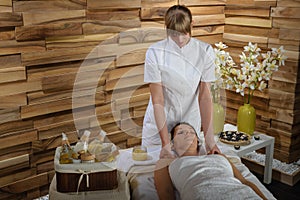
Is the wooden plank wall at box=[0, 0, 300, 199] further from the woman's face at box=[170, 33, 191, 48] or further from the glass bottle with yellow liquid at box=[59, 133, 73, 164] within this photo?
the glass bottle with yellow liquid at box=[59, 133, 73, 164]

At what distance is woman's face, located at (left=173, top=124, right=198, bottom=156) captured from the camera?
8.49ft

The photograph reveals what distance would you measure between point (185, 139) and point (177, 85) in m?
0.46

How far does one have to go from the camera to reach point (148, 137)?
2973 mm

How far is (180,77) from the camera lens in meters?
2.90

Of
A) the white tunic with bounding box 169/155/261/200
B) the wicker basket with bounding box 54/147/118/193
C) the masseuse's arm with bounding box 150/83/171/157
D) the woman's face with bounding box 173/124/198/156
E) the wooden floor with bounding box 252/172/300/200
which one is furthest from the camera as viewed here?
the wooden floor with bounding box 252/172/300/200

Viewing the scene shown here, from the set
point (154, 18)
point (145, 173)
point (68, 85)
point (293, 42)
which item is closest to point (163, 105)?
point (145, 173)

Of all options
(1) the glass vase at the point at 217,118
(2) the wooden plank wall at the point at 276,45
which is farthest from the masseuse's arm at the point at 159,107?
(2) the wooden plank wall at the point at 276,45

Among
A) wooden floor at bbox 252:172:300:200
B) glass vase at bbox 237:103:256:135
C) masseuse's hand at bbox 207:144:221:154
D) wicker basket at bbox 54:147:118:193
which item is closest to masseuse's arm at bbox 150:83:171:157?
masseuse's hand at bbox 207:144:221:154

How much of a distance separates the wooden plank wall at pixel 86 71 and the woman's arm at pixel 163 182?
104 cm

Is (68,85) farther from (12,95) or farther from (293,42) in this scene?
(293,42)

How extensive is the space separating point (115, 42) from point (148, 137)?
828 mm

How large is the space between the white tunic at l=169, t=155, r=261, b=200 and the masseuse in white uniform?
1.27ft

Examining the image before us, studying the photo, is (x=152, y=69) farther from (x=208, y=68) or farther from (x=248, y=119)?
(x=248, y=119)

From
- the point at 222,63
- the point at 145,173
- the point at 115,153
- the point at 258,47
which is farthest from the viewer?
the point at 258,47
